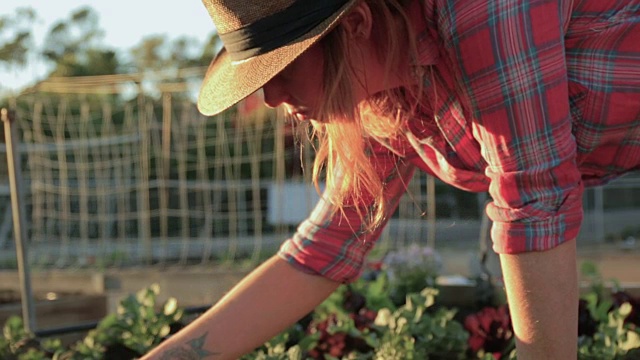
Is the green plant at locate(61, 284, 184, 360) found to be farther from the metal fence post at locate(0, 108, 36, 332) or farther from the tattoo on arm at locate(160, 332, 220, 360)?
the tattoo on arm at locate(160, 332, 220, 360)

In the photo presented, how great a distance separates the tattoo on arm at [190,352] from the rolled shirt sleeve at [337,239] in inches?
9.1

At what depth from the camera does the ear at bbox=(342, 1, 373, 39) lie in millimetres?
1298

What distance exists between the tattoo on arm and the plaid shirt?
547 mm

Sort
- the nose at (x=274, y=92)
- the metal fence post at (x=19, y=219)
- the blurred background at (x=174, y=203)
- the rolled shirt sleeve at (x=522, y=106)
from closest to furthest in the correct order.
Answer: the rolled shirt sleeve at (x=522, y=106)
the nose at (x=274, y=92)
the metal fence post at (x=19, y=219)
the blurred background at (x=174, y=203)

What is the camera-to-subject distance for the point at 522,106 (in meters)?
1.25

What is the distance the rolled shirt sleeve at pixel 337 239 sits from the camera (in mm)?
1752

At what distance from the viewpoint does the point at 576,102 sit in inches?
54.9

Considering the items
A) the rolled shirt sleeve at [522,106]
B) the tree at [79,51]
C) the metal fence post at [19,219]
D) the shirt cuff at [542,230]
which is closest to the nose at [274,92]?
Answer: the rolled shirt sleeve at [522,106]

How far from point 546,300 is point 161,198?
8.39 metres

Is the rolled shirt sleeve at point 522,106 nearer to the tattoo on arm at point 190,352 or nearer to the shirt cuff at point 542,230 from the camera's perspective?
the shirt cuff at point 542,230

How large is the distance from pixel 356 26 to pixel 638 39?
420 mm

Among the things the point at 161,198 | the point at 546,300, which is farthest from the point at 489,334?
the point at 161,198

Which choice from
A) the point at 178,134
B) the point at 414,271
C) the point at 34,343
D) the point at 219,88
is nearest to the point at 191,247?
the point at 178,134

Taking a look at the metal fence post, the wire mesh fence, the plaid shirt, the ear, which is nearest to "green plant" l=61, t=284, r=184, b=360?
the metal fence post
